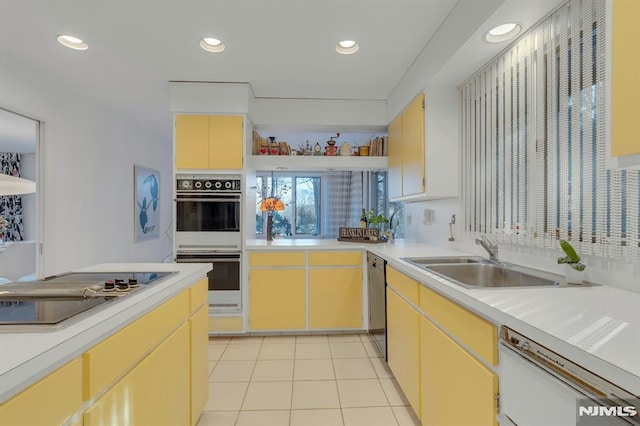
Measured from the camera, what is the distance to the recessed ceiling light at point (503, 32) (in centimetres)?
172

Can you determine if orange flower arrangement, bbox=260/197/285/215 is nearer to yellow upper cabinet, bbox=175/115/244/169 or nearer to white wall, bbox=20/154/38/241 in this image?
yellow upper cabinet, bbox=175/115/244/169

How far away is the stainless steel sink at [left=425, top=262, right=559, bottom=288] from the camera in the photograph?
1.71m

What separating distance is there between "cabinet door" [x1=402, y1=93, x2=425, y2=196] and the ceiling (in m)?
0.32

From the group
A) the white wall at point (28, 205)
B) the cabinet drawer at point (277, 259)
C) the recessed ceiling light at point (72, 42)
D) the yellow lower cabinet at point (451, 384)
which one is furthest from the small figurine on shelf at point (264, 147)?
the yellow lower cabinet at point (451, 384)

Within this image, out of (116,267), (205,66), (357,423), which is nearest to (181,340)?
(116,267)

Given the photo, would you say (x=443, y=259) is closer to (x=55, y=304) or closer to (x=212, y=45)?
(x=55, y=304)

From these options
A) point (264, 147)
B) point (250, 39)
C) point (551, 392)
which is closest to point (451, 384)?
point (551, 392)

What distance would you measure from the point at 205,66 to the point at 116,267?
182 centimetres

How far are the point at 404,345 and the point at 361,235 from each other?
64.4 inches

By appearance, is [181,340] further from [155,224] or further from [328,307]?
[155,224]

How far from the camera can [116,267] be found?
1.90m

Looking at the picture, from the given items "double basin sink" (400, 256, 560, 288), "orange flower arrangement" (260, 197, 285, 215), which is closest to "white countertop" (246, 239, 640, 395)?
"double basin sink" (400, 256, 560, 288)

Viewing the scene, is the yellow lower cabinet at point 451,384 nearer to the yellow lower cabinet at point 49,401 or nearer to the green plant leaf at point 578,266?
the green plant leaf at point 578,266

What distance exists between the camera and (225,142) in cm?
316
